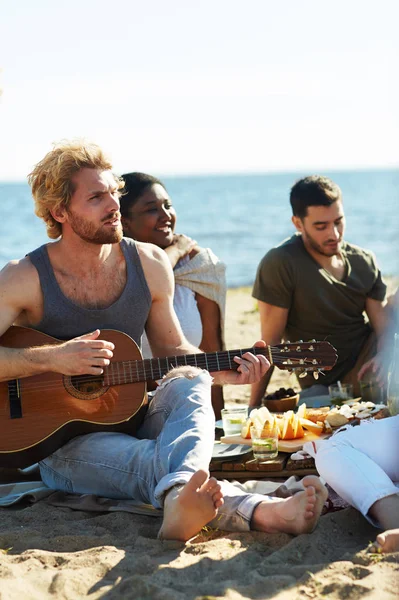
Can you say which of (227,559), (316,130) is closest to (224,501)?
(227,559)

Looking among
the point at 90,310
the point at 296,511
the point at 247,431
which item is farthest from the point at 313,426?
the point at 90,310

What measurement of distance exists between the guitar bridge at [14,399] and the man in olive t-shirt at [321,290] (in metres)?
2.12

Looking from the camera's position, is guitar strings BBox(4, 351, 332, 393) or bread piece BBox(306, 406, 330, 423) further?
bread piece BBox(306, 406, 330, 423)

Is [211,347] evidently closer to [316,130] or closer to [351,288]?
[351,288]

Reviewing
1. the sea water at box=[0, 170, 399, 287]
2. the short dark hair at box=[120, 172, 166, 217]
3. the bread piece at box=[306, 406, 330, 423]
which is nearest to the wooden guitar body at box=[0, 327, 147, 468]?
the bread piece at box=[306, 406, 330, 423]

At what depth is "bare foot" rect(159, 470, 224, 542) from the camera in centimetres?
304

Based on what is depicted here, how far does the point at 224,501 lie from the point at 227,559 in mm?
391

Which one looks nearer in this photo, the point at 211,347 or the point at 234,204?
the point at 211,347

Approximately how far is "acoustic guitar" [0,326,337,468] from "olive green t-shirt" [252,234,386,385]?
174 cm

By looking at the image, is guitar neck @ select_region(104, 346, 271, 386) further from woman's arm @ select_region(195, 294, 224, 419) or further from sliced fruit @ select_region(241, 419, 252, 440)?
woman's arm @ select_region(195, 294, 224, 419)

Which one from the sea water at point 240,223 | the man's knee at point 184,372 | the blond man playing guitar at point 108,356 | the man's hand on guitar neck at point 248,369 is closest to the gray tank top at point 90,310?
the blond man playing guitar at point 108,356

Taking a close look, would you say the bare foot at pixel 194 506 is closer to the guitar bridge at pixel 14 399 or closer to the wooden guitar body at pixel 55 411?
the wooden guitar body at pixel 55 411

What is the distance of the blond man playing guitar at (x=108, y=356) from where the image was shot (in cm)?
321

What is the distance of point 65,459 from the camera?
12.9ft
